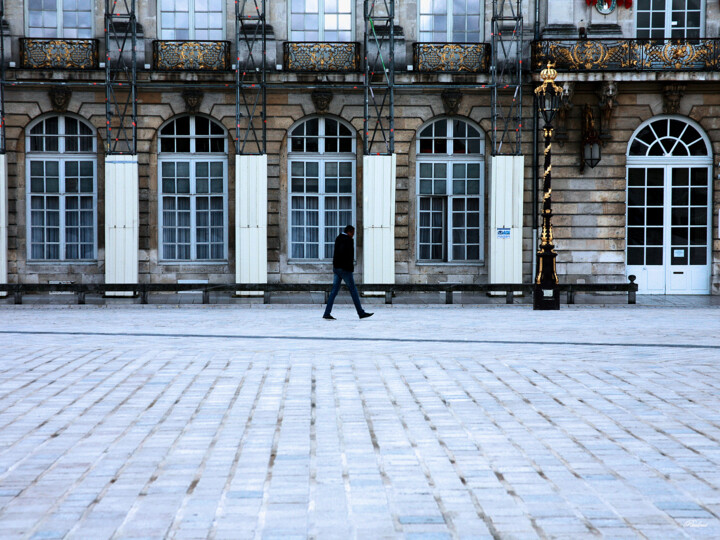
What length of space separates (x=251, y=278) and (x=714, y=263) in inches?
417

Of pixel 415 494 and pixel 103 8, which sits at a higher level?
pixel 103 8

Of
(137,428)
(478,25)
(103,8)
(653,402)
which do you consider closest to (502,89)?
(478,25)

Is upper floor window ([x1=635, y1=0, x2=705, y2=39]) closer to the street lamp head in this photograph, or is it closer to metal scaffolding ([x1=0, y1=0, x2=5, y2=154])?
the street lamp head

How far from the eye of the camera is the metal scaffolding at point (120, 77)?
22.2 meters

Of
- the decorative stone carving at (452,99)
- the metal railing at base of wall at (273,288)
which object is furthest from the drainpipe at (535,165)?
the metal railing at base of wall at (273,288)

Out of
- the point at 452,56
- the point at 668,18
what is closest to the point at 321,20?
the point at 452,56

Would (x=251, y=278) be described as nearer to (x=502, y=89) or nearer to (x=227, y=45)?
(x=227, y=45)

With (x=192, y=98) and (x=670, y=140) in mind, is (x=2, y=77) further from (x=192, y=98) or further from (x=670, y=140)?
(x=670, y=140)

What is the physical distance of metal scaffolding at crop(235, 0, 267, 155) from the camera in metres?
22.3

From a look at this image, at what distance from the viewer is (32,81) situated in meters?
22.3

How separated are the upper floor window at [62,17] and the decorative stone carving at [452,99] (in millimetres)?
8210

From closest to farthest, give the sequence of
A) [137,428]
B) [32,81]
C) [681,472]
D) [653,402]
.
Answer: [681,472]
[137,428]
[653,402]
[32,81]

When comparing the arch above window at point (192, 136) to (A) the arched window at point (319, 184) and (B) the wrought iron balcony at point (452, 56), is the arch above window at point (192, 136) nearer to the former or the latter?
(A) the arched window at point (319, 184)

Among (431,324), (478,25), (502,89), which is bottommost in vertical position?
(431,324)
